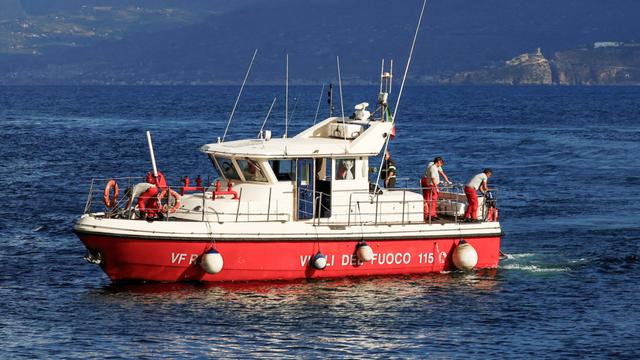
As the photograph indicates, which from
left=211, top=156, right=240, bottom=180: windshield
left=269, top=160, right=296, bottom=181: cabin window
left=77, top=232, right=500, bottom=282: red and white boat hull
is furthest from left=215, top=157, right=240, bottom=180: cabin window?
left=77, top=232, right=500, bottom=282: red and white boat hull

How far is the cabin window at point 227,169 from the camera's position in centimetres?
3384

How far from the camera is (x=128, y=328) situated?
2922 centimetres

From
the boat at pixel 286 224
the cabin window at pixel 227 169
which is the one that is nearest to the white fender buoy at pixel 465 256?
the boat at pixel 286 224

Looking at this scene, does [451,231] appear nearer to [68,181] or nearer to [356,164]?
[356,164]

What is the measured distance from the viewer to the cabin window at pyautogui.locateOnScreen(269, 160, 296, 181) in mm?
33625

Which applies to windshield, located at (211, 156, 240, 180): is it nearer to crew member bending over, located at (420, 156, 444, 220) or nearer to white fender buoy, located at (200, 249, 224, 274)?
white fender buoy, located at (200, 249, 224, 274)

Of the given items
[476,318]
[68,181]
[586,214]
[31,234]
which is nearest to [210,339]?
[476,318]

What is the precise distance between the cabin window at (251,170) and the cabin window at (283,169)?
0.34 metres

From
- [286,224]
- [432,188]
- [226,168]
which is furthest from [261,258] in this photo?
[432,188]

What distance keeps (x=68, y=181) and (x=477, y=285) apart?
26986 mm

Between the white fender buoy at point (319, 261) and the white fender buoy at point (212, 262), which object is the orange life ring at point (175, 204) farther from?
the white fender buoy at point (319, 261)

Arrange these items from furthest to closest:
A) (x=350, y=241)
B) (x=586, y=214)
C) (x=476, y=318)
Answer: (x=586, y=214) → (x=350, y=241) → (x=476, y=318)

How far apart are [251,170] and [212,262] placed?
301 centimetres

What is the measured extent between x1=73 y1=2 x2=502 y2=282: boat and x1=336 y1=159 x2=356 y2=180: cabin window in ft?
0.09
